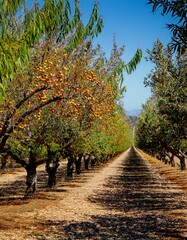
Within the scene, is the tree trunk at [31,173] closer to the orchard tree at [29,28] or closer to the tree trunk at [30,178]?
the tree trunk at [30,178]

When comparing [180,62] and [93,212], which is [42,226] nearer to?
[93,212]

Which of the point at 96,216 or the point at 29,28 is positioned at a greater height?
the point at 29,28

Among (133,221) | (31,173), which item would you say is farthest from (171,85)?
(31,173)

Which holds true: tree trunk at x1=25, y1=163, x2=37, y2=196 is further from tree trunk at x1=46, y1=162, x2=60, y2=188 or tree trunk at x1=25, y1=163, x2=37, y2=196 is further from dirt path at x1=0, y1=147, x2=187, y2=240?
tree trunk at x1=46, y1=162, x2=60, y2=188

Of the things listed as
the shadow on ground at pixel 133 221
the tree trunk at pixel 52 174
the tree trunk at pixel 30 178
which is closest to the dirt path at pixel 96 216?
the shadow on ground at pixel 133 221

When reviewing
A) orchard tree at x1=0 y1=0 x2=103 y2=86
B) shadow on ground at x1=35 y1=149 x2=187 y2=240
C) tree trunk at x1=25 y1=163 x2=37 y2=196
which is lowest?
shadow on ground at x1=35 y1=149 x2=187 y2=240

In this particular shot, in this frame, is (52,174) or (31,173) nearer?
(31,173)

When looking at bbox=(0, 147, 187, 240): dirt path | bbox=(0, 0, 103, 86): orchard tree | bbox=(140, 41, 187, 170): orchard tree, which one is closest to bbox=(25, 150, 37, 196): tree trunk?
bbox=(0, 147, 187, 240): dirt path

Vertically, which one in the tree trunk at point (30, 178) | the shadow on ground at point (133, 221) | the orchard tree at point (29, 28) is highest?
the orchard tree at point (29, 28)

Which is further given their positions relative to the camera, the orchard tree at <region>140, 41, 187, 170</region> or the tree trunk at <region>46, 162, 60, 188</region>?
the tree trunk at <region>46, 162, 60, 188</region>

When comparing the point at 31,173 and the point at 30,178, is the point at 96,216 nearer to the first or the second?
the point at 31,173

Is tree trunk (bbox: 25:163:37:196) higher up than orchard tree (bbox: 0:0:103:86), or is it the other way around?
orchard tree (bbox: 0:0:103:86)

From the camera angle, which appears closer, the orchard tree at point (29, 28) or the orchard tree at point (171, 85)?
the orchard tree at point (29, 28)

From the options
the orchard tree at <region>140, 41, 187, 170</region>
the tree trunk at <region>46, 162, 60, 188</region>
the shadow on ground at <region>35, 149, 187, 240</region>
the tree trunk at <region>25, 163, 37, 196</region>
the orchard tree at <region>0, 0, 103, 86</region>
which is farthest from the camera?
the tree trunk at <region>46, 162, 60, 188</region>
